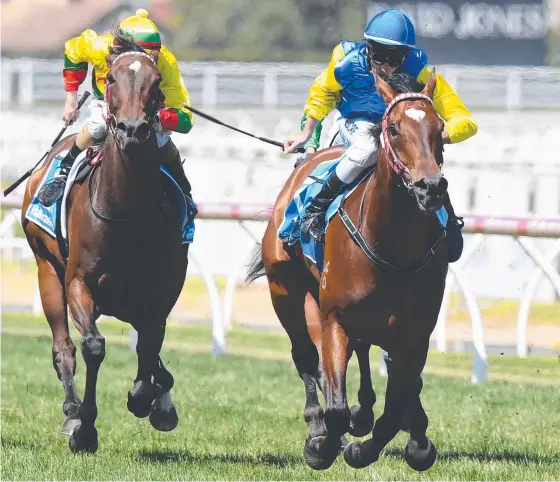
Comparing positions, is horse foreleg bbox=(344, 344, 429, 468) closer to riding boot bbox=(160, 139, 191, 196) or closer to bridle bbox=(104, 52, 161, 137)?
bridle bbox=(104, 52, 161, 137)

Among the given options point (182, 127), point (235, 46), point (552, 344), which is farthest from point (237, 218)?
point (235, 46)

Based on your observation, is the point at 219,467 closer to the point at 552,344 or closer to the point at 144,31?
the point at 144,31

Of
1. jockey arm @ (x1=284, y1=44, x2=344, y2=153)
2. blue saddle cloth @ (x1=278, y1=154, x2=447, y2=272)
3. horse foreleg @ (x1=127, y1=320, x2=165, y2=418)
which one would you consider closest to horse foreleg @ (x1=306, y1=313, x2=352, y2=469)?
blue saddle cloth @ (x1=278, y1=154, x2=447, y2=272)

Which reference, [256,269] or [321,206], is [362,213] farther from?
[256,269]

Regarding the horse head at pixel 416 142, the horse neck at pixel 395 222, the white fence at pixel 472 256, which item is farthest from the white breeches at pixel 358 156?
the white fence at pixel 472 256

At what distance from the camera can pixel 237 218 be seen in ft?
37.2

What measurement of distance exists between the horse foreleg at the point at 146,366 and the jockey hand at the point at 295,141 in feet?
3.93

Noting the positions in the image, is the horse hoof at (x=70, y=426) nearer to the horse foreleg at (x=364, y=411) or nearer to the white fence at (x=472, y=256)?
the horse foreleg at (x=364, y=411)

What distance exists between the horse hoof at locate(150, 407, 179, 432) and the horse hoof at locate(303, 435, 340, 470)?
1.22 m

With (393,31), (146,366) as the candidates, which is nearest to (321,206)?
(393,31)

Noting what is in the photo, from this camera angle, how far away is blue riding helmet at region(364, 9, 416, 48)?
21.4 feet

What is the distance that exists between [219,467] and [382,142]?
1850 millimetres

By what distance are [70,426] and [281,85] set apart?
20.1 meters

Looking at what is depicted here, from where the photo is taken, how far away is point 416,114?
5.78m
